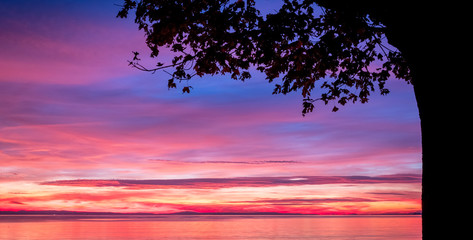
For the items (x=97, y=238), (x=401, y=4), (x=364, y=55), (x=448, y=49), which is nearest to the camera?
(x=448, y=49)

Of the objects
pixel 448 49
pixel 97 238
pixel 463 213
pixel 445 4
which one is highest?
pixel 445 4

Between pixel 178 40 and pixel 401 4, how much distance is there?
23.1 ft

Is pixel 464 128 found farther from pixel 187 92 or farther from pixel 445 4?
pixel 187 92

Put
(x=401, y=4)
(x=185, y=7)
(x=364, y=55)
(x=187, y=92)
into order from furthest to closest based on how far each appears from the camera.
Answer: (x=364, y=55), (x=187, y=92), (x=185, y=7), (x=401, y=4)

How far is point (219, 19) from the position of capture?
11.9 m

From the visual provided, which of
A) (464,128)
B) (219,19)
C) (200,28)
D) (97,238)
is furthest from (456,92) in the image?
(97,238)

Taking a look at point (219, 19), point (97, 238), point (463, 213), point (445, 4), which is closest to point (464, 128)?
point (463, 213)

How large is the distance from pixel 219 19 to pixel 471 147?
7.35 metres

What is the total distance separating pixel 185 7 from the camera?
11.4 metres

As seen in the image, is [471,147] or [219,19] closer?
[471,147]

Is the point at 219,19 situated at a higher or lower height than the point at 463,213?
higher

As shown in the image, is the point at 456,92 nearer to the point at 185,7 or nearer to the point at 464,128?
the point at 464,128

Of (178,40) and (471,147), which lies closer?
(471,147)

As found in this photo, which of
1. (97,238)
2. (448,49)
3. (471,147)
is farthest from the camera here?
(97,238)
